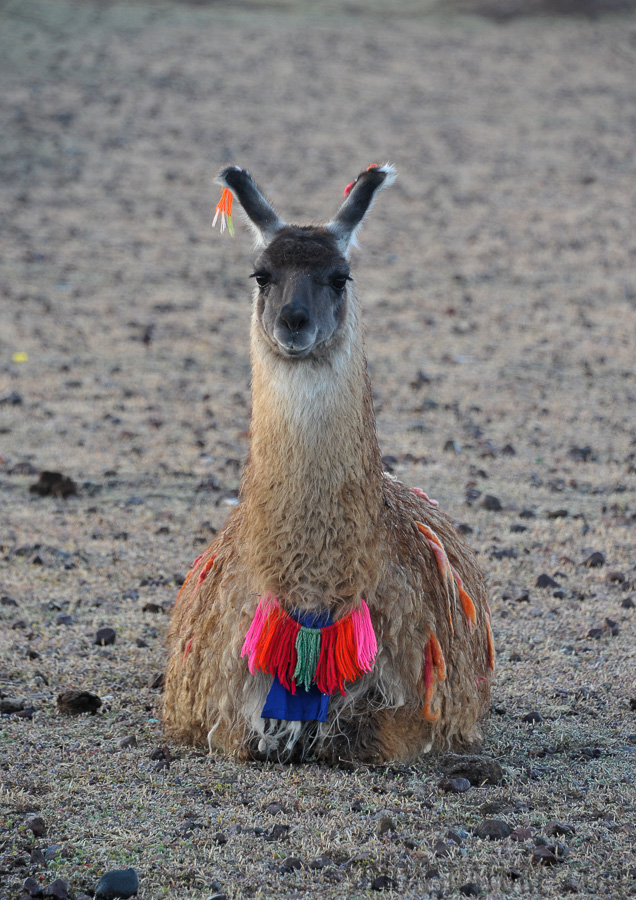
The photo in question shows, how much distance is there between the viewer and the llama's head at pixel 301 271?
3998mm

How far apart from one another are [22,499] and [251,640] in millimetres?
4094

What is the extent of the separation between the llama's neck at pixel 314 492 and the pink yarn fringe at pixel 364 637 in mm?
61

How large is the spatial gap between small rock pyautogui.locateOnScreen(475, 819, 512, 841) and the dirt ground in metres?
0.04

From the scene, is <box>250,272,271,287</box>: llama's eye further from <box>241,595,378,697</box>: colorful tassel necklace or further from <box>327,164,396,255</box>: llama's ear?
<box>241,595,378,697</box>: colorful tassel necklace

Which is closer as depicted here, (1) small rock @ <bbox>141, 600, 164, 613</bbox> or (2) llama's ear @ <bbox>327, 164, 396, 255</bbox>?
(2) llama's ear @ <bbox>327, 164, 396, 255</bbox>

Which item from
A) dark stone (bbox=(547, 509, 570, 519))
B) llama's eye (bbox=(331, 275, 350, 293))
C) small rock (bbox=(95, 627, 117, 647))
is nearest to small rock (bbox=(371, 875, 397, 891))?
llama's eye (bbox=(331, 275, 350, 293))

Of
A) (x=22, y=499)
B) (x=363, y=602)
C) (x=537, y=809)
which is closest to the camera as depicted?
(x=537, y=809)

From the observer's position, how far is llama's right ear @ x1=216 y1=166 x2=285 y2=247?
441 centimetres

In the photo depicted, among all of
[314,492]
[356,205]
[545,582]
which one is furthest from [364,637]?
[545,582]

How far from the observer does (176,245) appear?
16094 millimetres

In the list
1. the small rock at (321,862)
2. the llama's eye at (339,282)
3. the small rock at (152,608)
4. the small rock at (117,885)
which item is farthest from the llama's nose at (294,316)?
the small rock at (152,608)

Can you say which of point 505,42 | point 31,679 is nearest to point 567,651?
point 31,679

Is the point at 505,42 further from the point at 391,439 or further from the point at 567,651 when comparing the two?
the point at 567,651

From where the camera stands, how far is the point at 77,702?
15.2 ft
